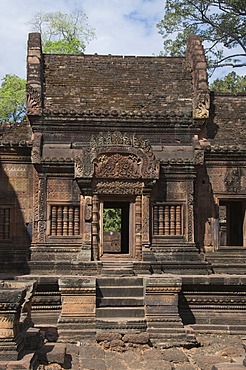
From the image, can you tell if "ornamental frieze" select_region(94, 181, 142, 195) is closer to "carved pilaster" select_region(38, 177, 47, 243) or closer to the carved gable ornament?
the carved gable ornament

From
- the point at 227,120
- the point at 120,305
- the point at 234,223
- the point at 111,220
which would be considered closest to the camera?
the point at 120,305

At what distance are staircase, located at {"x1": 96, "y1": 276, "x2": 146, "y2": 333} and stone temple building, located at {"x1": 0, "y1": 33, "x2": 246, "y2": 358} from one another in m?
0.03

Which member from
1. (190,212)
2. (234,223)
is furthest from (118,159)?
(234,223)

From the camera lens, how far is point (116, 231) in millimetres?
28969

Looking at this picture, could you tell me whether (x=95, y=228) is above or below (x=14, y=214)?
below

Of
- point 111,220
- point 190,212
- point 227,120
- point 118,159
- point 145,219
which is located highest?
point 227,120

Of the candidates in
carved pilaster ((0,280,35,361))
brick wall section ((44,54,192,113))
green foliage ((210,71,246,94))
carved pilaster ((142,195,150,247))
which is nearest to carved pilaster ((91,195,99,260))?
carved pilaster ((142,195,150,247))

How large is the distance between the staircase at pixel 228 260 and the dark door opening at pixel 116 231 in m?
3.83

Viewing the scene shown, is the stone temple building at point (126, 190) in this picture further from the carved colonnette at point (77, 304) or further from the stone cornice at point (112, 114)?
the carved colonnette at point (77, 304)

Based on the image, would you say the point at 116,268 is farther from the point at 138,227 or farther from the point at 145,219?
the point at 145,219

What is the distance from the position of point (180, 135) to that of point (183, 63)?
2848 mm

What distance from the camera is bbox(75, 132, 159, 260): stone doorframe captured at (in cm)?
1204

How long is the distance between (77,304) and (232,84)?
18603mm

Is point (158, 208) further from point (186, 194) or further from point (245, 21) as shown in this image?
point (245, 21)
